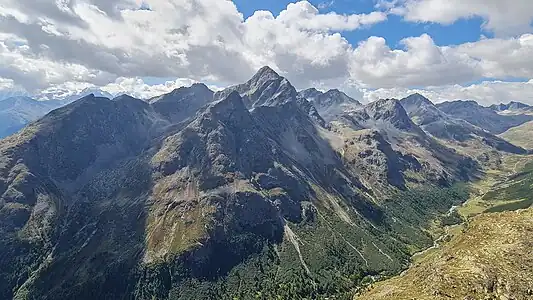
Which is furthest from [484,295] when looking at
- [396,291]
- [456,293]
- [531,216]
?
[531,216]

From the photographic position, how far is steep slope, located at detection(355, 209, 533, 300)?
12681cm

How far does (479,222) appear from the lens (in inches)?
6919

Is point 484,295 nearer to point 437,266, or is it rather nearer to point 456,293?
point 456,293

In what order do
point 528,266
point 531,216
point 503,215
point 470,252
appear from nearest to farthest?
1. point 528,266
2. point 470,252
3. point 531,216
4. point 503,215

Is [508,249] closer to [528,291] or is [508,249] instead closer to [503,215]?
[528,291]

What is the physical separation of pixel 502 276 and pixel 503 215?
159ft

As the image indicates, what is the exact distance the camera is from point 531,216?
159375 millimetres

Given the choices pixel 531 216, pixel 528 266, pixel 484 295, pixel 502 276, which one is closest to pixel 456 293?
pixel 484 295

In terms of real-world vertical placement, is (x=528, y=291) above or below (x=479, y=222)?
below

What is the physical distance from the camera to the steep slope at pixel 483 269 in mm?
A: 126812

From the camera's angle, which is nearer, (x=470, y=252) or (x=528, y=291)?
(x=528, y=291)

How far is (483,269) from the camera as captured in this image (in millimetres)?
133125

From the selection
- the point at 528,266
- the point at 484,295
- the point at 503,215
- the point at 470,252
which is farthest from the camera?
the point at 503,215

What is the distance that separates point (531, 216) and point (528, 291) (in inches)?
1757
